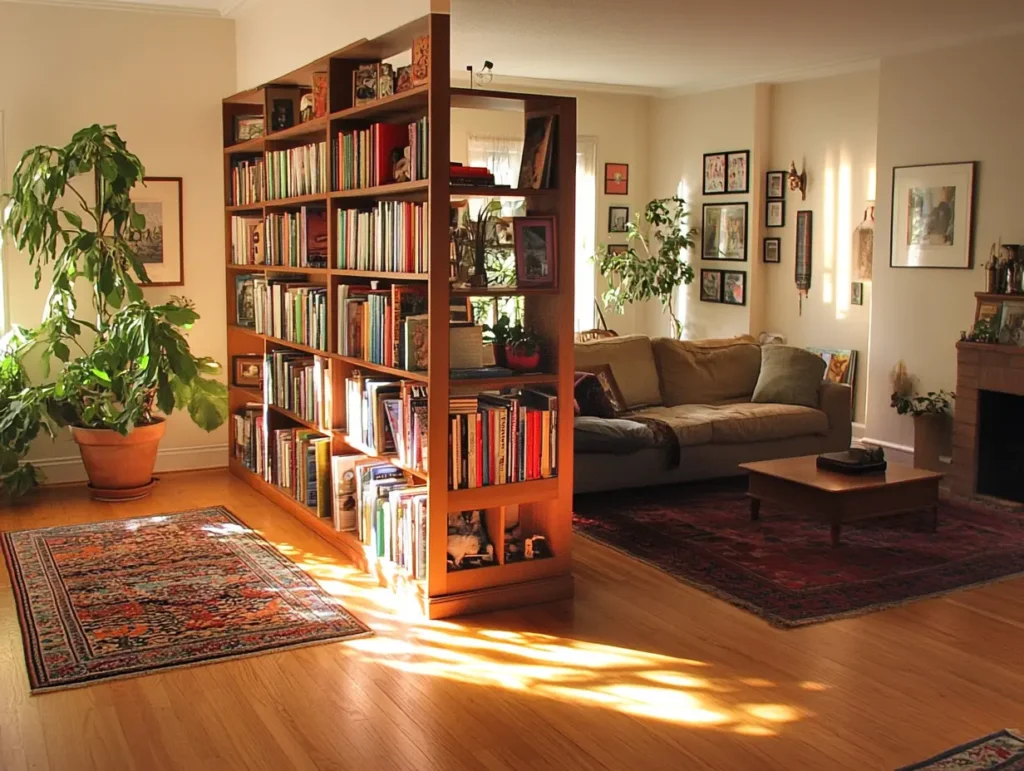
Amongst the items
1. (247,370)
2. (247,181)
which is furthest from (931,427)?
(247,181)

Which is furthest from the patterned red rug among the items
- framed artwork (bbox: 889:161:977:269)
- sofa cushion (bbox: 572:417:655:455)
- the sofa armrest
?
framed artwork (bbox: 889:161:977:269)

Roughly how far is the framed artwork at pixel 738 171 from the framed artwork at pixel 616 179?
109cm

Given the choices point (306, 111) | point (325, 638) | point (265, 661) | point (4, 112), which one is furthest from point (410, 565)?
point (4, 112)

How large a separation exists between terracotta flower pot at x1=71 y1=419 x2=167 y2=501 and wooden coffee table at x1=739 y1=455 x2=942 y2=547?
130 inches

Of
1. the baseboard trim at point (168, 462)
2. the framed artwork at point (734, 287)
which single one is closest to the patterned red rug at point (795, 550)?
the baseboard trim at point (168, 462)

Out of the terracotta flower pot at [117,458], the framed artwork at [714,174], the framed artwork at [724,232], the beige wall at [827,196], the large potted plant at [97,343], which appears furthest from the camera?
the framed artwork at [714,174]

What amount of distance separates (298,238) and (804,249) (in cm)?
447

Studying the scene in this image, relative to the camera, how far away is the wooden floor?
318cm

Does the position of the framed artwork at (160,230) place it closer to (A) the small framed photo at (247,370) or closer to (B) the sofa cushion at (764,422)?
(A) the small framed photo at (247,370)

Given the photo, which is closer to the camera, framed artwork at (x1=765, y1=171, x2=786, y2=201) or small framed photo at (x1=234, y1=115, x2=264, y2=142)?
small framed photo at (x1=234, y1=115, x2=264, y2=142)

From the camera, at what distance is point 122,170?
5988 millimetres

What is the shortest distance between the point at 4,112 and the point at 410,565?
12.6 ft

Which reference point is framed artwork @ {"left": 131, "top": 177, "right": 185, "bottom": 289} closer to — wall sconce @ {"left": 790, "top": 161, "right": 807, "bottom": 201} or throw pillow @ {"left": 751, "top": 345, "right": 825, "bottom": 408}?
throw pillow @ {"left": 751, "top": 345, "right": 825, "bottom": 408}

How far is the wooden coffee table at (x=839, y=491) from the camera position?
5.24 m
